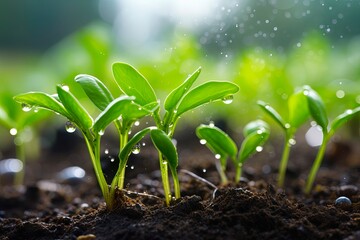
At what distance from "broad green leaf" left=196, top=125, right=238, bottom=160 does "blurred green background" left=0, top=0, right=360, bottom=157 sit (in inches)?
17.1

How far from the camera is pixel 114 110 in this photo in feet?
4.02

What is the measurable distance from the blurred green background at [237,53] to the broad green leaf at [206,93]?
1.78ft

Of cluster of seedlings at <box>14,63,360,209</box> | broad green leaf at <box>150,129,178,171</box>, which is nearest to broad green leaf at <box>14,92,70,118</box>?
cluster of seedlings at <box>14,63,360,209</box>

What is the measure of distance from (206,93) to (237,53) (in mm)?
1970

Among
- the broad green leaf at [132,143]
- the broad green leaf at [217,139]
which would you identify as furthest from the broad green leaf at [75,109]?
the broad green leaf at [217,139]

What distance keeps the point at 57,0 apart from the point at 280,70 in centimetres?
520

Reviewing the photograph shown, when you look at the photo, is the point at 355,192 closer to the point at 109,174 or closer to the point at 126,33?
the point at 109,174

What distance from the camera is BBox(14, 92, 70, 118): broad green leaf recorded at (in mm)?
1308

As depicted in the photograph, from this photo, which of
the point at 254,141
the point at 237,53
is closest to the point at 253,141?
the point at 254,141

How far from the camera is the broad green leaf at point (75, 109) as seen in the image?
50.1 inches

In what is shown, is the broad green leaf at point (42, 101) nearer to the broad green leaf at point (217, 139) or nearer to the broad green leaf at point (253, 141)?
the broad green leaf at point (217, 139)

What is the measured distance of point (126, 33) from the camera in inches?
222

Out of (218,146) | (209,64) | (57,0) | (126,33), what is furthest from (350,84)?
(57,0)

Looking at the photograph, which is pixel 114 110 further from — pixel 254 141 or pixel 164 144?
pixel 254 141
